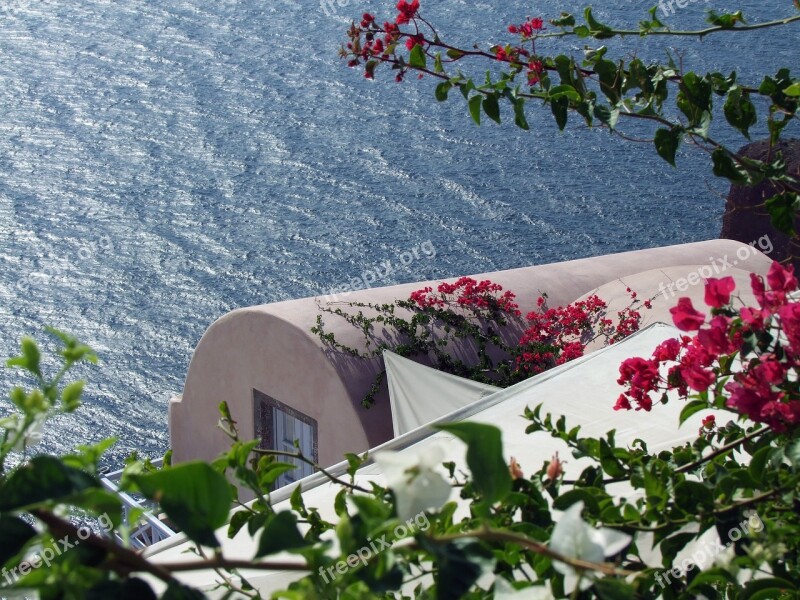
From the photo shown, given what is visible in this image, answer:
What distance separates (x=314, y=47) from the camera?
2606 centimetres

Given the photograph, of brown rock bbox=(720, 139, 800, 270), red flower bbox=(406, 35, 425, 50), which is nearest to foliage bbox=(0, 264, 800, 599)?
red flower bbox=(406, 35, 425, 50)

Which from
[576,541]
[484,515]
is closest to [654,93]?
[484,515]

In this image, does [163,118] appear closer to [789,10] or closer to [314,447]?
[789,10]

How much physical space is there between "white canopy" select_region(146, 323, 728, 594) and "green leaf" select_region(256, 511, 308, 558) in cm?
210

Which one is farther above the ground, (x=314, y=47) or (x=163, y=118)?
(x=314, y=47)

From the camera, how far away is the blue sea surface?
57.9 feet

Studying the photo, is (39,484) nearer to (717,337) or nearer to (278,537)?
(278,537)

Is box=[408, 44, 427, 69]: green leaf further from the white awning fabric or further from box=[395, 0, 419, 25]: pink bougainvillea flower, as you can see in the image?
the white awning fabric

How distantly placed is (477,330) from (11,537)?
6101 mm

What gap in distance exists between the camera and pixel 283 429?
729cm

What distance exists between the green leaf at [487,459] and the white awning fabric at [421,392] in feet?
14.9

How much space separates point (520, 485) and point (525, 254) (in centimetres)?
1732

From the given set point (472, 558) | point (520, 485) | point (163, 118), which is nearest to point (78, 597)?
point (472, 558)

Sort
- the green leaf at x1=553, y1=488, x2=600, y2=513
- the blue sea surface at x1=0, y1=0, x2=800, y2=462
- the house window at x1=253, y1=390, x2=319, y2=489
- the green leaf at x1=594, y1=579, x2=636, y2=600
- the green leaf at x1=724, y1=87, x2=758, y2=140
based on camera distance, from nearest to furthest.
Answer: the green leaf at x1=594, y1=579, x2=636, y2=600
the green leaf at x1=553, y1=488, x2=600, y2=513
the green leaf at x1=724, y1=87, x2=758, y2=140
the house window at x1=253, y1=390, x2=319, y2=489
the blue sea surface at x1=0, y1=0, x2=800, y2=462
